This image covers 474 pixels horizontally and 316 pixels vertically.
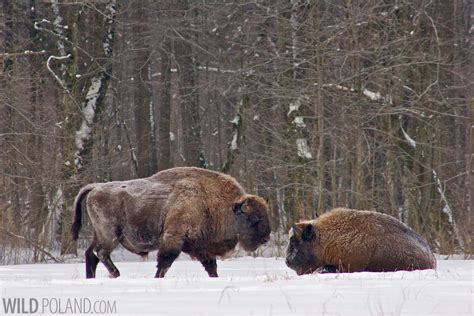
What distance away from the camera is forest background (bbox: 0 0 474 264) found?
61.5 feet

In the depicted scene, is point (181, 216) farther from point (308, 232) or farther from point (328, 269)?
point (328, 269)

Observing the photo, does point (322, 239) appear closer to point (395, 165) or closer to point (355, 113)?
point (355, 113)

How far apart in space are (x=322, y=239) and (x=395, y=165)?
1039 cm

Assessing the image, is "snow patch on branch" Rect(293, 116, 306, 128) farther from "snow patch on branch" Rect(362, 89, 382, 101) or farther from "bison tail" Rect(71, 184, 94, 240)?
"bison tail" Rect(71, 184, 94, 240)

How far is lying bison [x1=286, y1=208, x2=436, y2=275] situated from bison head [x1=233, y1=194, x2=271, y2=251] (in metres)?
0.97

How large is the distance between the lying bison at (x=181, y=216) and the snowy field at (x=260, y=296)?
3075 mm

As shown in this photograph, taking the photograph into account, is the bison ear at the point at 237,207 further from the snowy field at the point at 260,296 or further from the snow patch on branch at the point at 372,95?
the snow patch on branch at the point at 372,95

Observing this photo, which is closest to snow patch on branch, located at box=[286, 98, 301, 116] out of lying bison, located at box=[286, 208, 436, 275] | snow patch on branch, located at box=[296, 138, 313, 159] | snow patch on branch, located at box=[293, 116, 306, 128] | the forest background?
the forest background

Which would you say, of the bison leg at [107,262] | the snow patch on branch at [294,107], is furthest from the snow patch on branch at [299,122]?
the bison leg at [107,262]

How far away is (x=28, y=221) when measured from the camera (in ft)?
63.2

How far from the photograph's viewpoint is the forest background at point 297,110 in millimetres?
18734

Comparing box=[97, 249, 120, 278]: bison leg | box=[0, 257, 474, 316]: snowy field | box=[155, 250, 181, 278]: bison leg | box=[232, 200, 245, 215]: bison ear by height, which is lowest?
box=[97, 249, 120, 278]: bison leg

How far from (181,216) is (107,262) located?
1232mm

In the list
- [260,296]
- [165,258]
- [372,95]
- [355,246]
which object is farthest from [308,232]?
[372,95]
